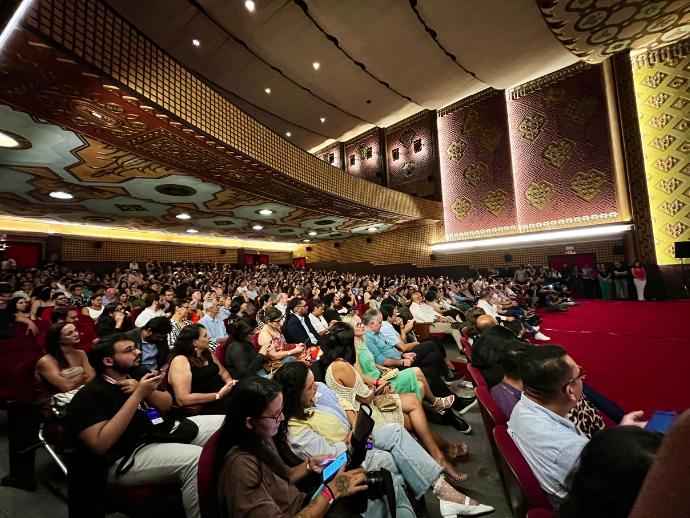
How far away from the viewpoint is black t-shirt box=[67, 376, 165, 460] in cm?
137

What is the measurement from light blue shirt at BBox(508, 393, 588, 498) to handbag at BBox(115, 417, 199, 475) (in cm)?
166

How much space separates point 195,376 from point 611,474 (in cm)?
229

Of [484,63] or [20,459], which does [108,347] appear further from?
[484,63]

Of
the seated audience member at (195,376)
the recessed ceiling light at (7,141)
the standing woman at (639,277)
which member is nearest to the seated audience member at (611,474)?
the seated audience member at (195,376)

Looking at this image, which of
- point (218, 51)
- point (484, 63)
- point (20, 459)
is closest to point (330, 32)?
point (218, 51)

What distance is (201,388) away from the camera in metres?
2.26

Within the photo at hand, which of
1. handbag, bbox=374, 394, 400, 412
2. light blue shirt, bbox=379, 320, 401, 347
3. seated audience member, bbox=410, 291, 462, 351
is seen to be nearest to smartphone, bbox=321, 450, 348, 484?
handbag, bbox=374, 394, 400, 412

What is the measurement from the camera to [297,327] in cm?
397

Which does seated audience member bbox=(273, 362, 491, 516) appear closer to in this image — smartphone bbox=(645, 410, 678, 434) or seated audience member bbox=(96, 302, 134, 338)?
smartphone bbox=(645, 410, 678, 434)

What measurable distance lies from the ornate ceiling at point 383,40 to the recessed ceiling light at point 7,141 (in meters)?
4.77

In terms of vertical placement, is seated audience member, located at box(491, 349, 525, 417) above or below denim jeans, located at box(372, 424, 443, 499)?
above

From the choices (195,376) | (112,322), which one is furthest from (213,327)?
(195,376)

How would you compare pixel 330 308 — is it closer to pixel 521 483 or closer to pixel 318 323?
pixel 318 323

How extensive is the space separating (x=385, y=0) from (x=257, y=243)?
573 inches
